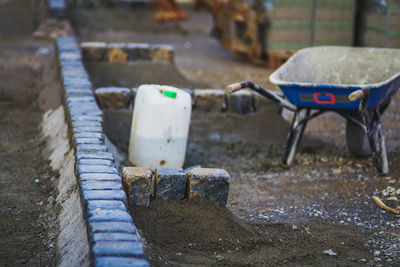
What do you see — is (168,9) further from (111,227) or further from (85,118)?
(111,227)

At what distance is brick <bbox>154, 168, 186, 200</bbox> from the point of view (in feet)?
13.1

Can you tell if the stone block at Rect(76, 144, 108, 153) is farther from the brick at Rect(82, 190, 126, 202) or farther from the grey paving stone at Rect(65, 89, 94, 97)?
the grey paving stone at Rect(65, 89, 94, 97)

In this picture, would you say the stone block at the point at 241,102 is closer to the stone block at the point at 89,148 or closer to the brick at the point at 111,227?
the stone block at the point at 89,148

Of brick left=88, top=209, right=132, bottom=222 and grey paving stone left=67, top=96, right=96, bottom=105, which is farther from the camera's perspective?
grey paving stone left=67, top=96, right=96, bottom=105

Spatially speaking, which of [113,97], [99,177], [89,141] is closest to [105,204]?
[99,177]

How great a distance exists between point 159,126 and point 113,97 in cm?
113

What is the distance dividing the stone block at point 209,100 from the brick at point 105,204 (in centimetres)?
Answer: 295

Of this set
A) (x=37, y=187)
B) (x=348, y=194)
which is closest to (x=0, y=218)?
(x=37, y=187)

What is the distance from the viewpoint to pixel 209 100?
20.5ft

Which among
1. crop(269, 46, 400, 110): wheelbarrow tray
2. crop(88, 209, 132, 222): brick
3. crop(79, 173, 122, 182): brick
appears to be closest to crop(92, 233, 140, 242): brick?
crop(88, 209, 132, 222): brick

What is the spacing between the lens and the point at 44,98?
6832 mm

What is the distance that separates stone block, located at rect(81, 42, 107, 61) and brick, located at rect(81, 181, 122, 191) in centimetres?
Result: 432

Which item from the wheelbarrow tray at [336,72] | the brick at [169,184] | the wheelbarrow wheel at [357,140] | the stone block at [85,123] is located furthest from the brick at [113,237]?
the wheelbarrow wheel at [357,140]

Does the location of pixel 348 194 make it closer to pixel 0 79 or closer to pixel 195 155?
pixel 195 155
